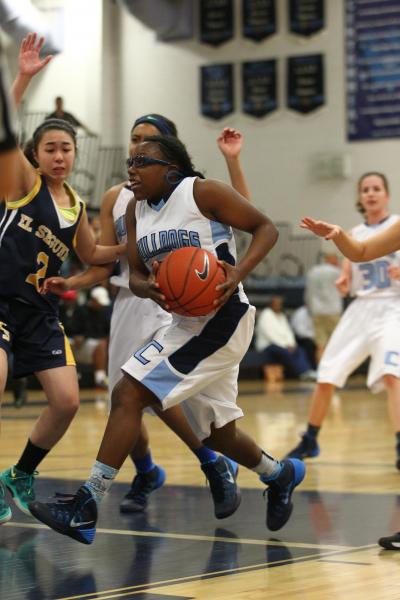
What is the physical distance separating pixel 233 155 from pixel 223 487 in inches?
58.2

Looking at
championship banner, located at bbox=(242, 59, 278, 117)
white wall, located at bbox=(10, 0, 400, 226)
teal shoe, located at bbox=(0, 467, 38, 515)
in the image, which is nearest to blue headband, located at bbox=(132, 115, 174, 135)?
teal shoe, located at bbox=(0, 467, 38, 515)

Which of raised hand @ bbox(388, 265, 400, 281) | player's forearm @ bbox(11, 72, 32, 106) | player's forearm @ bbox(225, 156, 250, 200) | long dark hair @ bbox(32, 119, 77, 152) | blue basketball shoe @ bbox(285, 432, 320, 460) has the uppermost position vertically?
player's forearm @ bbox(11, 72, 32, 106)

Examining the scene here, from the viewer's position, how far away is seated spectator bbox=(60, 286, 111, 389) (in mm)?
15617

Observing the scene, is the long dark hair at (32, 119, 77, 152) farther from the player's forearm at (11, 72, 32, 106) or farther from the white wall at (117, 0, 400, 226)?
the white wall at (117, 0, 400, 226)

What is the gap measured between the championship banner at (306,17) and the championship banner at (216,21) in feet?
3.97

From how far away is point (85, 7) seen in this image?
19984mm

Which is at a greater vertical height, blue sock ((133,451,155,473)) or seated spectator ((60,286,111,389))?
blue sock ((133,451,155,473))

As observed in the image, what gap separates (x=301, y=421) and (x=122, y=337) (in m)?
5.09

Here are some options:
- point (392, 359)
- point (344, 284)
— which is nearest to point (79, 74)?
point (344, 284)

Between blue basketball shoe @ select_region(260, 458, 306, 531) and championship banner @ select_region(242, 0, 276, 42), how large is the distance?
56.2ft

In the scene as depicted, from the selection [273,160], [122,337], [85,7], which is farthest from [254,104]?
[122,337]

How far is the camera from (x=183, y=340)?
182 inches

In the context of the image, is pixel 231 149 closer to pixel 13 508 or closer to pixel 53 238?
pixel 53 238

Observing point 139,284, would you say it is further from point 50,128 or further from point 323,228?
point 50,128
